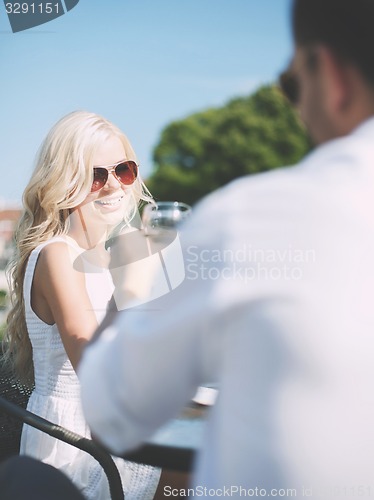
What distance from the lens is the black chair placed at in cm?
171

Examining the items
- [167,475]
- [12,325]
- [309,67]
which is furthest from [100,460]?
[309,67]

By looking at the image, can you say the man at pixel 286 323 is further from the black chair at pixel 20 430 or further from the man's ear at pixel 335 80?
the black chair at pixel 20 430

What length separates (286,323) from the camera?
2.60 feet

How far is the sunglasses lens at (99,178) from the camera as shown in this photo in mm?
2176

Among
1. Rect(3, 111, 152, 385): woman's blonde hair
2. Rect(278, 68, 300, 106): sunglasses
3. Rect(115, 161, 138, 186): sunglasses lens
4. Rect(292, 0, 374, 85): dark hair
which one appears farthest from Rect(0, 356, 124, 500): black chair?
Rect(292, 0, 374, 85): dark hair

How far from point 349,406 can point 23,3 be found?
210 centimetres

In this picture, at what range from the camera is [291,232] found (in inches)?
32.2

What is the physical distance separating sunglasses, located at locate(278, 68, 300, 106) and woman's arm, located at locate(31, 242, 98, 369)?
0.94 meters

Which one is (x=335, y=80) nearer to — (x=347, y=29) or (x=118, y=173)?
(x=347, y=29)

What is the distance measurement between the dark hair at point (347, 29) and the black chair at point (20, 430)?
113 centimetres

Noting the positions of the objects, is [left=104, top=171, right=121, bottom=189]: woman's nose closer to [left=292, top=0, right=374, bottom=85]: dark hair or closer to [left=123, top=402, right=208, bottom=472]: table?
[left=123, top=402, right=208, bottom=472]: table

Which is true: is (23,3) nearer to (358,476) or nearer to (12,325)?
(12,325)

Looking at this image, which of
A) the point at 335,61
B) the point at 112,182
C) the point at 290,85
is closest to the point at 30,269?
the point at 112,182

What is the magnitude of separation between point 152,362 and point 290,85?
43 centimetres
